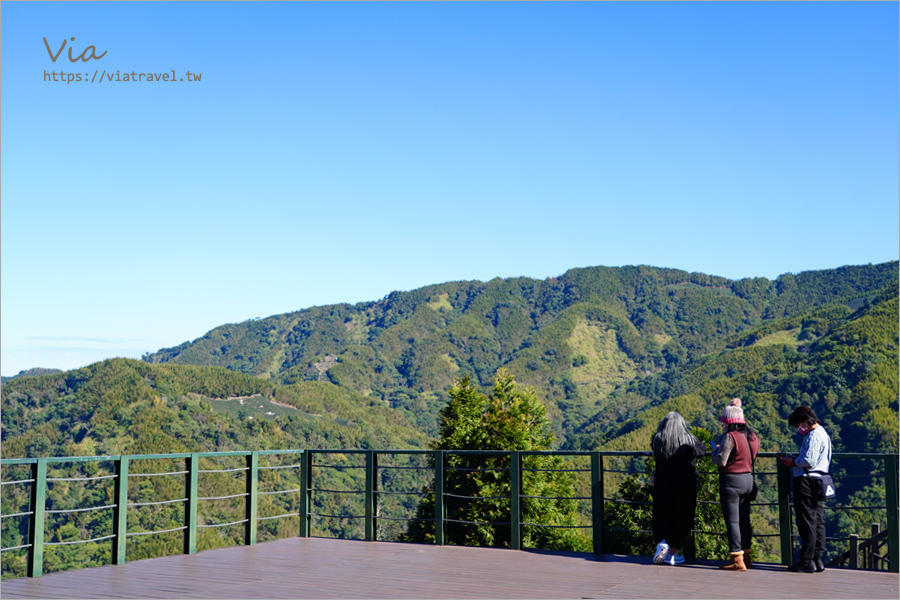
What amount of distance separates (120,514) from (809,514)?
5507mm

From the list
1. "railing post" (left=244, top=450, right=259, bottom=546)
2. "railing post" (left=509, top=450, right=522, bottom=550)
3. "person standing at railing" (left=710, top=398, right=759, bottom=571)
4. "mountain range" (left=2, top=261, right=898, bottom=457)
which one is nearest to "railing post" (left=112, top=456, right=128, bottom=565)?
"railing post" (left=244, top=450, right=259, bottom=546)

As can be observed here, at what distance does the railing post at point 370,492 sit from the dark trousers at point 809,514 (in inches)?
158

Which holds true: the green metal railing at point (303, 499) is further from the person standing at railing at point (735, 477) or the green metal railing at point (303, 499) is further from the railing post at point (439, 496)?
the person standing at railing at point (735, 477)

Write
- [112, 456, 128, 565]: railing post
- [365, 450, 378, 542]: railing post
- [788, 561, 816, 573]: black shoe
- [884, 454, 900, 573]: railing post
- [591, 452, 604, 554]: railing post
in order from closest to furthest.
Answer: [884, 454, 900, 573]: railing post, [788, 561, 816, 573]: black shoe, [112, 456, 128, 565]: railing post, [591, 452, 604, 554]: railing post, [365, 450, 378, 542]: railing post

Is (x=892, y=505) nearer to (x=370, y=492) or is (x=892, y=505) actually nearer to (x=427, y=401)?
(x=370, y=492)

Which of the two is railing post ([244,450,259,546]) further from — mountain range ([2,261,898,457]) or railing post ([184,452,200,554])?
mountain range ([2,261,898,457])

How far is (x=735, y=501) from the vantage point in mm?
6578

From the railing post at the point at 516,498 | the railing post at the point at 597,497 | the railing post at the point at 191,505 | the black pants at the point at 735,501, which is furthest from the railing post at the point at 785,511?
the railing post at the point at 191,505

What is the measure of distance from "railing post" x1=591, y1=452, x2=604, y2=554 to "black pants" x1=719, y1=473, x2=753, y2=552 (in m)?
1.10

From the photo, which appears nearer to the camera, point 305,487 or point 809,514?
point 809,514

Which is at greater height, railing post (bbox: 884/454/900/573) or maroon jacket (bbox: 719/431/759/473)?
maroon jacket (bbox: 719/431/759/473)

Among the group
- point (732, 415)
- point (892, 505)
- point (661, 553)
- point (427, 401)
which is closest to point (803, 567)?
point (892, 505)

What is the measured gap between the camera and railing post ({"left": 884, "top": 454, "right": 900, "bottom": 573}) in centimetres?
619

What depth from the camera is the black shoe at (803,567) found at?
6.47m
